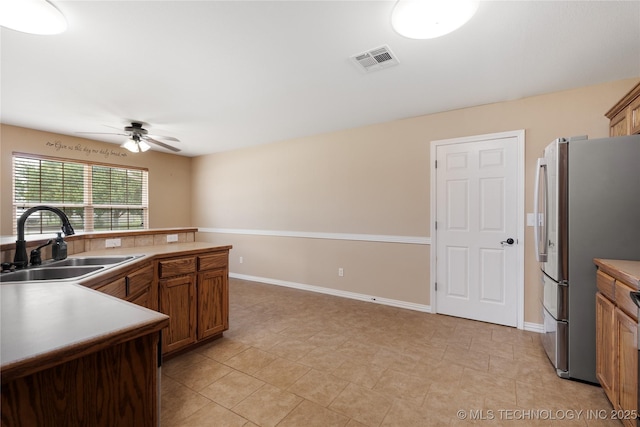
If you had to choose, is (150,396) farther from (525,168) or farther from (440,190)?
(525,168)

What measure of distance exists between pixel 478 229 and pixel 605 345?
1587 millimetres

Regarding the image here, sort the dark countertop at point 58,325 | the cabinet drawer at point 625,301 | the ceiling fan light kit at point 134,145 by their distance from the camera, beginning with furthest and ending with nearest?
the ceiling fan light kit at point 134,145
the cabinet drawer at point 625,301
the dark countertop at point 58,325

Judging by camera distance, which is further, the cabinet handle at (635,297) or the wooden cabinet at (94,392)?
the cabinet handle at (635,297)

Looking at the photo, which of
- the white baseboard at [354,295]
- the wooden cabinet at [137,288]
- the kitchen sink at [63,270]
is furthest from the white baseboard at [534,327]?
the kitchen sink at [63,270]

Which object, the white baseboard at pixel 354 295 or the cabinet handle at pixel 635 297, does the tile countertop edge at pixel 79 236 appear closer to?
the white baseboard at pixel 354 295

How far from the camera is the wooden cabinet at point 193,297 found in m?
2.38

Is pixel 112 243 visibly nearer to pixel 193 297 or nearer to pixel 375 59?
pixel 193 297

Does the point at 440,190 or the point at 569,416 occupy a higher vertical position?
the point at 440,190

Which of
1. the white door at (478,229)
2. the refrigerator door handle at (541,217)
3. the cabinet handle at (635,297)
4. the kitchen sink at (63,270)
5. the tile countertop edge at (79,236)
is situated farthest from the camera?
the white door at (478,229)

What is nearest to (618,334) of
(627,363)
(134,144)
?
(627,363)

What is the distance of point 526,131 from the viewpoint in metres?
2.99

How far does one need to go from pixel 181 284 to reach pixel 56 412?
1775 mm

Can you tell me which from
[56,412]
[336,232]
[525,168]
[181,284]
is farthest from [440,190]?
[56,412]

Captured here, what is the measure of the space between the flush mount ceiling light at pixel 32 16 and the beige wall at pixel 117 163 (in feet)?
10.7
